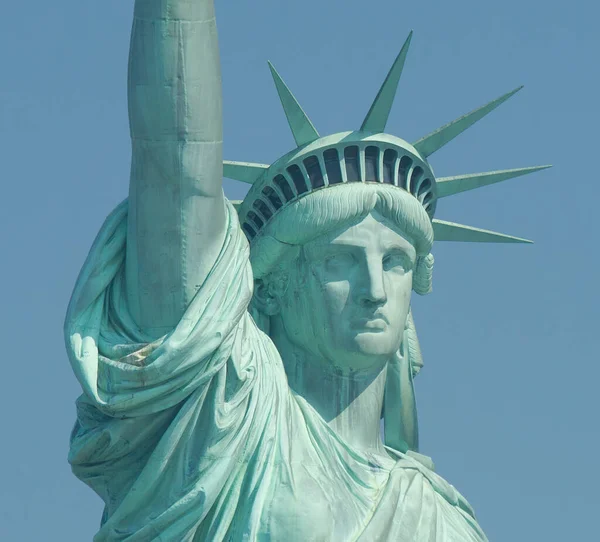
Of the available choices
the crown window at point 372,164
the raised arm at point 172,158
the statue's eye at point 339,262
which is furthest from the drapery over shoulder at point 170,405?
the crown window at point 372,164

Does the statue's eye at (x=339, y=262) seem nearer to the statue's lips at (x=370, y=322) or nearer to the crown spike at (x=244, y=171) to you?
the statue's lips at (x=370, y=322)

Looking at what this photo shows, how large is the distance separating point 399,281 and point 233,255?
188 cm

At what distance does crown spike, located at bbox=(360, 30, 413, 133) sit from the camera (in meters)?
31.0

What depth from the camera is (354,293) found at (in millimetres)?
30891

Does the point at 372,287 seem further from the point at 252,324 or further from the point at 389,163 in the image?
the point at 389,163

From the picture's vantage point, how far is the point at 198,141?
96.6ft

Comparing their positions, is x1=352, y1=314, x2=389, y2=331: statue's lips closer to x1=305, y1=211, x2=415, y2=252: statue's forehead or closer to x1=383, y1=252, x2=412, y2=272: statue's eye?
x1=383, y1=252, x2=412, y2=272: statue's eye

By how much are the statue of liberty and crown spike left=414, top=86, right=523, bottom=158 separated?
0.04 feet

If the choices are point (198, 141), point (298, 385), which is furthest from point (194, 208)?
point (298, 385)

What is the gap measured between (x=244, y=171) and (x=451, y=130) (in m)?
1.86

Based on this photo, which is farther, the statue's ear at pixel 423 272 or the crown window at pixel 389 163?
the statue's ear at pixel 423 272

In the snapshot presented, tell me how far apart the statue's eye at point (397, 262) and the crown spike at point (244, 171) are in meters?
1.42

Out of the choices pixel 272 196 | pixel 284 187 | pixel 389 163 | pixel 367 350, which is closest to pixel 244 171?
pixel 272 196

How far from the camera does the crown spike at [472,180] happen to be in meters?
31.7
